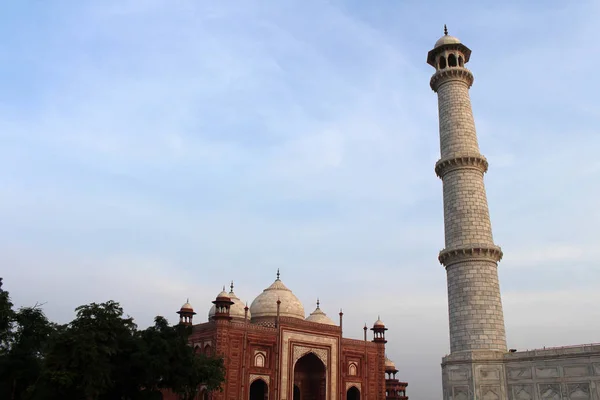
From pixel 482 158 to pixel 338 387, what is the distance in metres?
17.7

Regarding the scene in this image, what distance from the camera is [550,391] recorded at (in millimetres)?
17734

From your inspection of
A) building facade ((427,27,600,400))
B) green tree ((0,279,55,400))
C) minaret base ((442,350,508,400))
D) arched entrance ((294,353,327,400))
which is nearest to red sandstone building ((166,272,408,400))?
arched entrance ((294,353,327,400))

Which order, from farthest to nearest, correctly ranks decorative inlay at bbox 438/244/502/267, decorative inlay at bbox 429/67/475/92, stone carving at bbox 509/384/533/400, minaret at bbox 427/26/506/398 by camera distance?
decorative inlay at bbox 429/67/475/92
decorative inlay at bbox 438/244/502/267
minaret at bbox 427/26/506/398
stone carving at bbox 509/384/533/400

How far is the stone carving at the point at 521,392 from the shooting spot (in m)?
18.1

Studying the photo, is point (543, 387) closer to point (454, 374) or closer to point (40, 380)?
point (454, 374)

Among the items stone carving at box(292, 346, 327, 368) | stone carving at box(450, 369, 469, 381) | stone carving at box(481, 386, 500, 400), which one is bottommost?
stone carving at box(481, 386, 500, 400)

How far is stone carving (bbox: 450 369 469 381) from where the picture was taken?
1892 centimetres

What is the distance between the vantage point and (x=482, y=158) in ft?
71.5

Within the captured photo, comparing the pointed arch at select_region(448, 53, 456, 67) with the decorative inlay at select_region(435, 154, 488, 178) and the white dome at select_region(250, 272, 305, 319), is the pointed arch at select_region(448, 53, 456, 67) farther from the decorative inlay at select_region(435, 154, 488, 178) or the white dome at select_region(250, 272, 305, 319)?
the white dome at select_region(250, 272, 305, 319)

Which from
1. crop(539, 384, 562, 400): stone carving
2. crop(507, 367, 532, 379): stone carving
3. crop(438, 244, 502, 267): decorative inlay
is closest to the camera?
crop(539, 384, 562, 400): stone carving

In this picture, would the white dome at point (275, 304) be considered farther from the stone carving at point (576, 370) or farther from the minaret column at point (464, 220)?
the stone carving at point (576, 370)

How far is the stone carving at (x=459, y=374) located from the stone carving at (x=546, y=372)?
2179 millimetres

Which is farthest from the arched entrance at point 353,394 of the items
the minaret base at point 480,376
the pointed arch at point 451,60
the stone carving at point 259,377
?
the pointed arch at point 451,60

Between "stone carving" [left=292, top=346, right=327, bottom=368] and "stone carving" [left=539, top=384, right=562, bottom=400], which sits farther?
"stone carving" [left=292, top=346, right=327, bottom=368]
